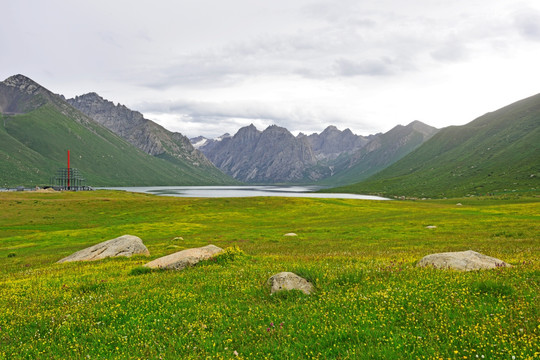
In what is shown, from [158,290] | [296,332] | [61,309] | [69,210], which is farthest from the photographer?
[69,210]

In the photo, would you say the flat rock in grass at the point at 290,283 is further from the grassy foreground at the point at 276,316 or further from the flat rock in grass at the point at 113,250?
the flat rock in grass at the point at 113,250

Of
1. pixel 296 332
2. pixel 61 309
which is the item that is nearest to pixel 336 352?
pixel 296 332

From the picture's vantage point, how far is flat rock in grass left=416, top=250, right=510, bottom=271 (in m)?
13.8

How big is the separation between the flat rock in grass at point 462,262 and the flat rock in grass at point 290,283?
6.13 meters

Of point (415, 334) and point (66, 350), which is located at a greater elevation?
point (415, 334)

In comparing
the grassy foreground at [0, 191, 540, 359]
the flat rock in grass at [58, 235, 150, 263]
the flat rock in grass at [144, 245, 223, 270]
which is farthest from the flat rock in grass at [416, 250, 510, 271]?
the flat rock in grass at [58, 235, 150, 263]

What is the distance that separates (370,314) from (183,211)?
308 feet

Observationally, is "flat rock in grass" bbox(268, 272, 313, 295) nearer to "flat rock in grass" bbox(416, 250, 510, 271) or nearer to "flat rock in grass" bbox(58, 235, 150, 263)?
"flat rock in grass" bbox(416, 250, 510, 271)

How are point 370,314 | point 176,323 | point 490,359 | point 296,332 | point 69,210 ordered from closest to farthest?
point 490,359
point 296,332
point 370,314
point 176,323
point 69,210

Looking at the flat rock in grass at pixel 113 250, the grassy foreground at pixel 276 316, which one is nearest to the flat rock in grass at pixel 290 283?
the grassy foreground at pixel 276 316

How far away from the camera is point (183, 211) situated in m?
97.5

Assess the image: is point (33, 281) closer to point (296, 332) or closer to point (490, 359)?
point (296, 332)

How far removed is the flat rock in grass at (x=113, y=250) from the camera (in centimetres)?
2972

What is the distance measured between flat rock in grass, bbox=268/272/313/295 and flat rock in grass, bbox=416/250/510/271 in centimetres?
613
